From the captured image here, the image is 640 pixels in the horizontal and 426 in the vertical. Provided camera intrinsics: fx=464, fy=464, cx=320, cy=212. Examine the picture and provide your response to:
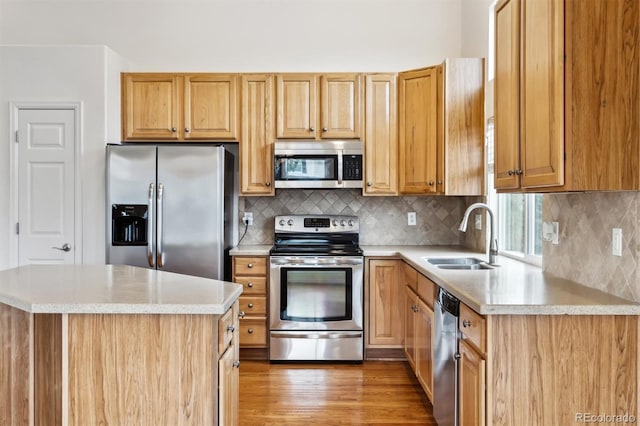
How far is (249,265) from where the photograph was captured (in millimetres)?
3742

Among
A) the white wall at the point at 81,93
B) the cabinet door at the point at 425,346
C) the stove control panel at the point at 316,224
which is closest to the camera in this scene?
the cabinet door at the point at 425,346

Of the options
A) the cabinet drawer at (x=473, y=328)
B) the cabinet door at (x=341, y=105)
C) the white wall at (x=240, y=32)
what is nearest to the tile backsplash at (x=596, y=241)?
the cabinet drawer at (x=473, y=328)

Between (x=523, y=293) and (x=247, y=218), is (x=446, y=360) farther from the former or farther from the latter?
(x=247, y=218)

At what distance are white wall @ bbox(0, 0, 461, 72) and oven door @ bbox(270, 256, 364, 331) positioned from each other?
1792mm

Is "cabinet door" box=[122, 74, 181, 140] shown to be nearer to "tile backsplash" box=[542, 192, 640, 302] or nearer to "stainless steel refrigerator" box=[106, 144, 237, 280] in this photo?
"stainless steel refrigerator" box=[106, 144, 237, 280]

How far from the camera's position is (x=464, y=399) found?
2057 mm

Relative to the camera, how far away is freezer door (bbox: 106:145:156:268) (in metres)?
3.59

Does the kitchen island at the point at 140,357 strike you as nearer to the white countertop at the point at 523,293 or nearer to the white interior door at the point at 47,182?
the white countertop at the point at 523,293

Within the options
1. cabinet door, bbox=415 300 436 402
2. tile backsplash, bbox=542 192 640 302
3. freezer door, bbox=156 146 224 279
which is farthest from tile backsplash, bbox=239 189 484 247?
tile backsplash, bbox=542 192 640 302

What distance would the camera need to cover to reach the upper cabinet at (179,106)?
3912 millimetres

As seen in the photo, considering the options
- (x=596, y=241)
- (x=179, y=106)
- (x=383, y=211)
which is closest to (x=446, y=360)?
(x=596, y=241)

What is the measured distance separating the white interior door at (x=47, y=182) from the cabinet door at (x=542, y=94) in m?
3.34

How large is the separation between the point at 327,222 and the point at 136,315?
8.08 ft

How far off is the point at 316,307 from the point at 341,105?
168 cm
